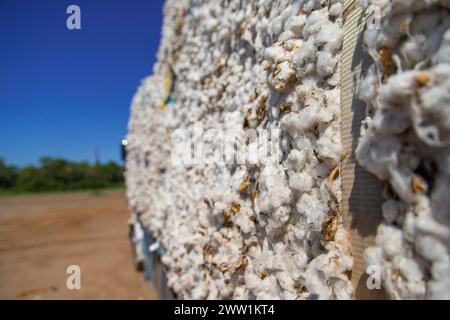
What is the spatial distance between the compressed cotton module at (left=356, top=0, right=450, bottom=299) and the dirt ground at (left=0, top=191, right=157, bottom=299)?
3473mm

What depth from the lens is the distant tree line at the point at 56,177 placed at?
2472 centimetres

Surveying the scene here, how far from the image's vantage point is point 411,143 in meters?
0.66

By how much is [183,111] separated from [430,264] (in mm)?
2232

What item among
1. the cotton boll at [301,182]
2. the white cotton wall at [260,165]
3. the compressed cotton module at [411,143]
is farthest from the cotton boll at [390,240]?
the cotton boll at [301,182]

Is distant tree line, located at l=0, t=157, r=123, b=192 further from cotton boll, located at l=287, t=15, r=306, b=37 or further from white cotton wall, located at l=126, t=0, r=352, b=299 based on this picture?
cotton boll, located at l=287, t=15, r=306, b=37

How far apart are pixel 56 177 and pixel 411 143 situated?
28577 mm

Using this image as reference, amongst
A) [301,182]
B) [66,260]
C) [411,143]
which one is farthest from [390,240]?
[66,260]

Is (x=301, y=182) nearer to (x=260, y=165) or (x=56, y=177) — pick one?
(x=260, y=165)

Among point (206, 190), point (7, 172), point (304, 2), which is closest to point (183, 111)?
point (206, 190)

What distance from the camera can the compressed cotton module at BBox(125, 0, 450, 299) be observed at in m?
0.62
